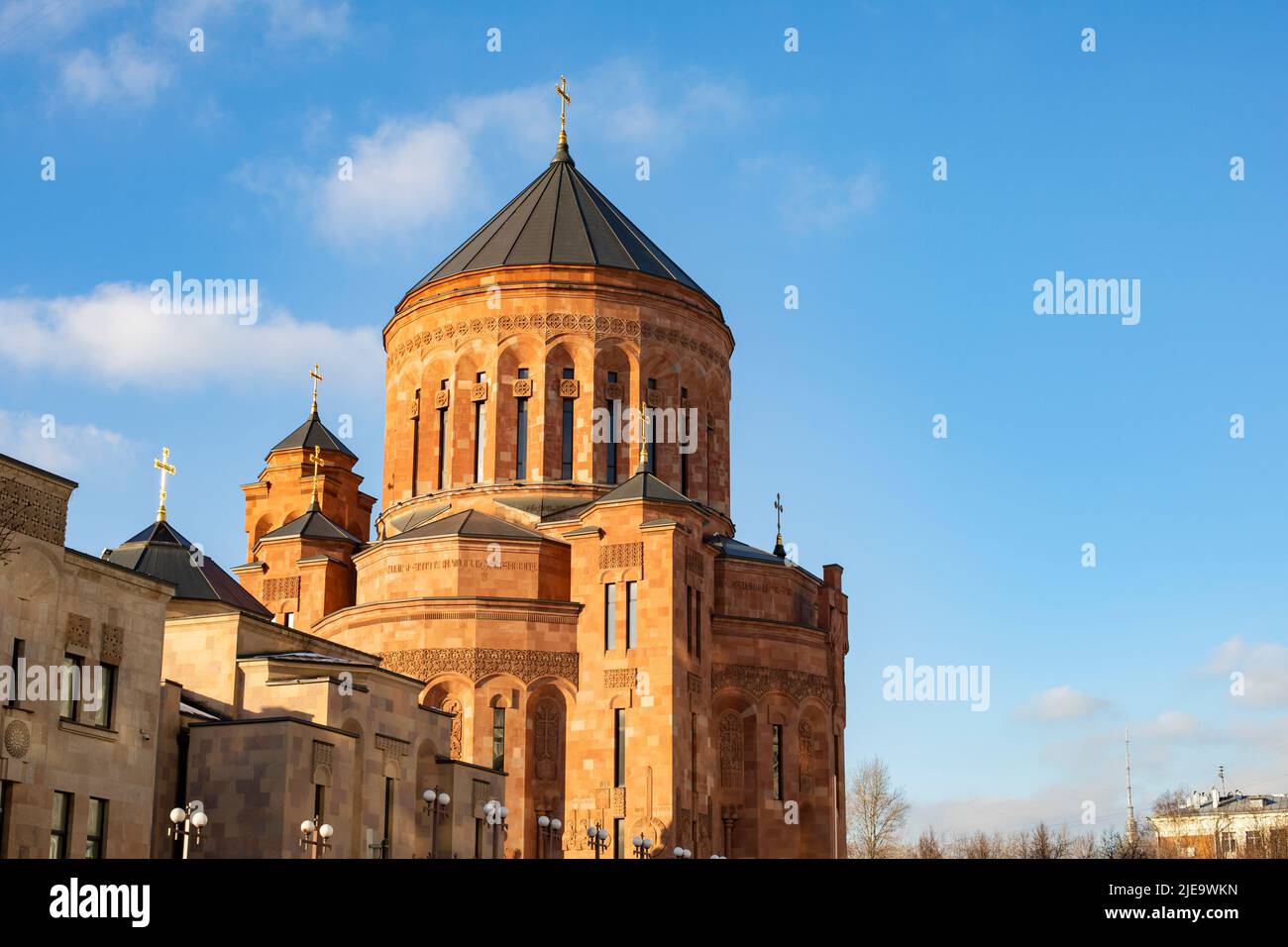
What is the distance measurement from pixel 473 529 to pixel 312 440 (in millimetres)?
12952

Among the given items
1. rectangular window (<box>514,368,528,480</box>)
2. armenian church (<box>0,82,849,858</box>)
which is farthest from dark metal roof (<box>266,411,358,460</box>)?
rectangular window (<box>514,368,528,480</box>)

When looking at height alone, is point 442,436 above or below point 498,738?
above

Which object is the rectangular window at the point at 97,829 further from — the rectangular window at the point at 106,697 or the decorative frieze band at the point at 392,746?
the decorative frieze band at the point at 392,746

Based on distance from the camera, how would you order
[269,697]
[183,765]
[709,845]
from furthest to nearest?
[709,845] < [269,697] < [183,765]

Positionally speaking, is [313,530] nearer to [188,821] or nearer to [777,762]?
[777,762]

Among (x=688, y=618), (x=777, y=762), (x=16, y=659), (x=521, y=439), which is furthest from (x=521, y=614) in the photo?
(x=16, y=659)

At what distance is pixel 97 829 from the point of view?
26.5 m

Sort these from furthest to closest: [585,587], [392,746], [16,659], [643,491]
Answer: [643,491]
[585,587]
[392,746]
[16,659]

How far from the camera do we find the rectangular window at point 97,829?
26.2m

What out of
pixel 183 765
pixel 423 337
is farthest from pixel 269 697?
pixel 423 337

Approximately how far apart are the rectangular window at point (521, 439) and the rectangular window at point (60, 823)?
20.0 metres

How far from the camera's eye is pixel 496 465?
44.1 metres
